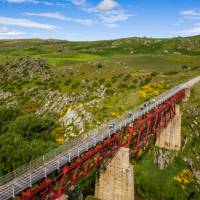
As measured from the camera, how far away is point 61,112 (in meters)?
88.0

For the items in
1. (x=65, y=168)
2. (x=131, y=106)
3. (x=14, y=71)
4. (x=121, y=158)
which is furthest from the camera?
(x=14, y=71)

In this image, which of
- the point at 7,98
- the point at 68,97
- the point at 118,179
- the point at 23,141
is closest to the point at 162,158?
the point at 118,179

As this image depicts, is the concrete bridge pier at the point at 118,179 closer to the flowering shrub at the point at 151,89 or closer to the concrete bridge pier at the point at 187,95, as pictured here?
the concrete bridge pier at the point at 187,95

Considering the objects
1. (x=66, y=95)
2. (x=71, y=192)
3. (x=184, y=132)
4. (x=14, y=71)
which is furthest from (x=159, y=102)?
(x=14, y=71)

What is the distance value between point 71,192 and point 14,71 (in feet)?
324

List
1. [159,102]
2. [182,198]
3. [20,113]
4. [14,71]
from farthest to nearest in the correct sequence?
[14,71]
[20,113]
[159,102]
[182,198]

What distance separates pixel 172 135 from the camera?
7200 cm

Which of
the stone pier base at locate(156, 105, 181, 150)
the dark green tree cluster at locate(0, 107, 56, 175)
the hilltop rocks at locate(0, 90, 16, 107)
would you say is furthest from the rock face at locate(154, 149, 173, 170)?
the hilltop rocks at locate(0, 90, 16, 107)

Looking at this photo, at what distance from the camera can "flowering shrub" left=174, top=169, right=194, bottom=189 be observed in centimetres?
6235

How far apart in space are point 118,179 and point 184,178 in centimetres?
1840

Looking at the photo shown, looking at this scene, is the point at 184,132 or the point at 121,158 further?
the point at 184,132

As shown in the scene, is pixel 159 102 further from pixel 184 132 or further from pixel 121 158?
pixel 121 158

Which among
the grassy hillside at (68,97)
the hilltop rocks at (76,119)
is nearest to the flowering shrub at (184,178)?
the grassy hillside at (68,97)

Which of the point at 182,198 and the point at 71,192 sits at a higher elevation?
the point at 71,192
